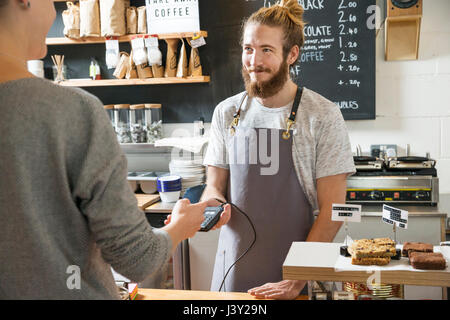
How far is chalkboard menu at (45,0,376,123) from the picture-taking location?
3197 millimetres

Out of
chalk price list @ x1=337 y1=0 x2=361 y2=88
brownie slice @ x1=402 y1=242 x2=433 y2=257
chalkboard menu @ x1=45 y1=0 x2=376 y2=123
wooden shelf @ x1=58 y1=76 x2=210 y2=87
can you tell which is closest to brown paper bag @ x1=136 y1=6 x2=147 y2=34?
chalkboard menu @ x1=45 y1=0 x2=376 y2=123

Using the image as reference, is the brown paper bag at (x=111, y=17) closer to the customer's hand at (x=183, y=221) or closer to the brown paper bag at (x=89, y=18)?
the brown paper bag at (x=89, y=18)

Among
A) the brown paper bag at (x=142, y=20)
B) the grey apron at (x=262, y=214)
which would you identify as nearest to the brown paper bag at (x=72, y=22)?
the brown paper bag at (x=142, y=20)

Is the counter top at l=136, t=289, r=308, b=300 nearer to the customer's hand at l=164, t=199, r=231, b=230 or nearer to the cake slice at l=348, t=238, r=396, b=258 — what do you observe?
the customer's hand at l=164, t=199, r=231, b=230

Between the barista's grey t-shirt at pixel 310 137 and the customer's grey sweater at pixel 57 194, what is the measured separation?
1.16 meters

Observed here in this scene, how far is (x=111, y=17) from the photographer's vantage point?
129 inches

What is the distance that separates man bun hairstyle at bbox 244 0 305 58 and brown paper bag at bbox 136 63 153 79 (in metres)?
1.58

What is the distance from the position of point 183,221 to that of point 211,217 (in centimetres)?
59

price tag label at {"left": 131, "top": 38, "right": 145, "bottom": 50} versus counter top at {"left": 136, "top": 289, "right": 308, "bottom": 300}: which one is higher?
price tag label at {"left": 131, "top": 38, "right": 145, "bottom": 50}

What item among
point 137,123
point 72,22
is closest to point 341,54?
point 137,123

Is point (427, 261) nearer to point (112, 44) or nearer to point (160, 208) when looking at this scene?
point (160, 208)

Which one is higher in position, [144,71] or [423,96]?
[144,71]
